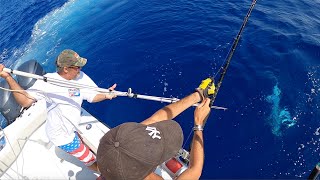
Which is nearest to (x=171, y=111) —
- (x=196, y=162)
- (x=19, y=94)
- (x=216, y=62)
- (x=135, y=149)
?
(x=196, y=162)

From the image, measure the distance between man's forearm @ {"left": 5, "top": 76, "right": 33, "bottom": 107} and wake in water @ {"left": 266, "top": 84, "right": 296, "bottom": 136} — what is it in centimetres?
605

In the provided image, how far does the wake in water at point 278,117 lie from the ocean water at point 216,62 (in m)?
0.03

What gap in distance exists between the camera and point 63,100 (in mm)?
4227

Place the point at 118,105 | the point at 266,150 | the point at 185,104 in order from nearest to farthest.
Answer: the point at 185,104, the point at 266,150, the point at 118,105

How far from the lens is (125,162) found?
2.17 metres

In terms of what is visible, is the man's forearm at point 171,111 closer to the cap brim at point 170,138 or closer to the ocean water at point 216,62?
the cap brim at point 170,138

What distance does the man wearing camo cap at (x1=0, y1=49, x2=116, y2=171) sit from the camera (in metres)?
4.03

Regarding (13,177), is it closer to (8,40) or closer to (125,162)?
(125,162)

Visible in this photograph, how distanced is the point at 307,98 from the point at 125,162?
7190 mm

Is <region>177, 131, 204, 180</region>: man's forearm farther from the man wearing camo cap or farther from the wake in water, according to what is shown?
the wake in water

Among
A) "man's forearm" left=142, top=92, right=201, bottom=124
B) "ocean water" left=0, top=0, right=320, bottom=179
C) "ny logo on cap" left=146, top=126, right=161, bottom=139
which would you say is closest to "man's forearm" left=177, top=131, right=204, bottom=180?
"man's forearm" left=142, top=92, right=201, bottom=124

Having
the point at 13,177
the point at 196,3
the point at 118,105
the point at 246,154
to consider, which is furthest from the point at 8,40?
the point at 246,154

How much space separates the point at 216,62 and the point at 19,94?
261 inches

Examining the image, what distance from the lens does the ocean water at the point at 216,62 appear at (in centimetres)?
668
